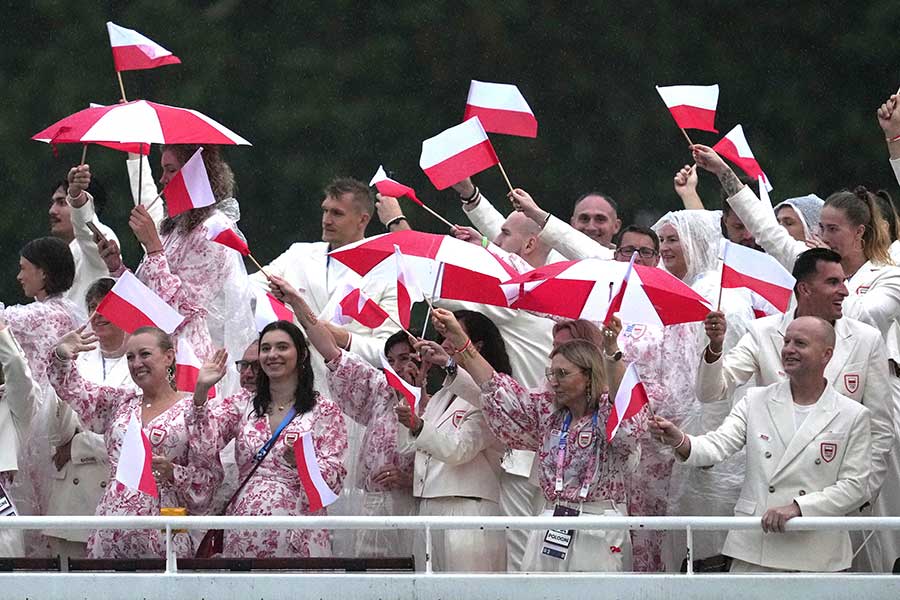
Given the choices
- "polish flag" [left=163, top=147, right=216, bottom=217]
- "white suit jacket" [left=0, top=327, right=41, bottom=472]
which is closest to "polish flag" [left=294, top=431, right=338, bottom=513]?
"white suit jacket" [left=0, top=327, right=41, bottom=472]

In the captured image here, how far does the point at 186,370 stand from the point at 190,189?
2.95ft

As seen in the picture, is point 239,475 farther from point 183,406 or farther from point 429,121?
point 429,121

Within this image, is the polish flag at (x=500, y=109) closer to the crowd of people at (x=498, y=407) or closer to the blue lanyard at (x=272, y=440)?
the crowd of people at (x=498, y=407)

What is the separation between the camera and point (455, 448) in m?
8.38

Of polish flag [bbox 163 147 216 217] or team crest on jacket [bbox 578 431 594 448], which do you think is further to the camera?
polish flag [bbox 163 147 216 217]

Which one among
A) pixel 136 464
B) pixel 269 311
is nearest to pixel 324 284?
pixel 269 311

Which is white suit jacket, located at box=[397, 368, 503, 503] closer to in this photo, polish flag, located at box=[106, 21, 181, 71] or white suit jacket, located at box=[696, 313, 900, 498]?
white suit jacket, located at box=[696, 313, 900, 498]

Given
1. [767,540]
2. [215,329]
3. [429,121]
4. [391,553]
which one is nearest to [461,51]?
[429,121]

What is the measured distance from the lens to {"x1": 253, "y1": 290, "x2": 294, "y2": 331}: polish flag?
352 inches

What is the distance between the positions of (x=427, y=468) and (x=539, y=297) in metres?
0.98

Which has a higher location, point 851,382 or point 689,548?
point 851,382

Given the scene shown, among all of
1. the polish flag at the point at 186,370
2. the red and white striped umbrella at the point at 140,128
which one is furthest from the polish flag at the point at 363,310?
the red and white striped umbrella at the point at 140,128

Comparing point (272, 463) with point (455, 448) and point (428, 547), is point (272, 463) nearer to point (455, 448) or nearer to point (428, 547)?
point (455, 448)

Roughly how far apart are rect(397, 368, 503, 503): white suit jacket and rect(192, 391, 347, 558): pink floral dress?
39 centimetres
